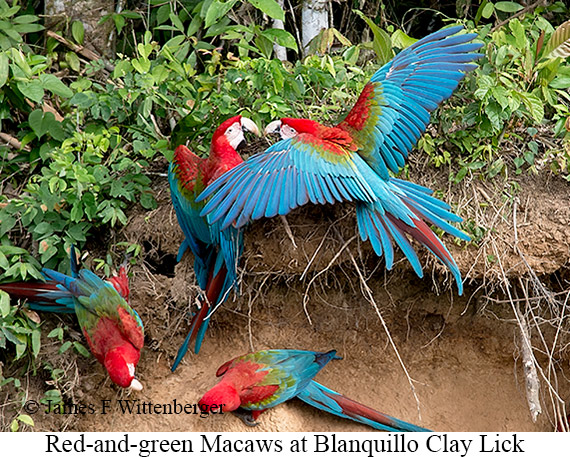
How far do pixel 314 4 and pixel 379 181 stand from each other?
1.31 metres

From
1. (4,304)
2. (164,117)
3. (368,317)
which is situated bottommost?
(368,317)

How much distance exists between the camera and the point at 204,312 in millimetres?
2957

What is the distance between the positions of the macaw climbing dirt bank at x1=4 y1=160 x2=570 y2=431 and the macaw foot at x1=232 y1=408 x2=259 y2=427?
23 mm

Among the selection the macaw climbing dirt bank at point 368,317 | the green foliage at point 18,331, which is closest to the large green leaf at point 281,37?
the macaw climbing dirt bank at point 368,317

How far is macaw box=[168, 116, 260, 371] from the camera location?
2.77 meters

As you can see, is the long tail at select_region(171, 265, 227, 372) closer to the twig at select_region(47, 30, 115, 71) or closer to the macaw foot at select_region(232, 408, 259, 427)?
the macaw foot at select_region(232, 408, 259, 427)

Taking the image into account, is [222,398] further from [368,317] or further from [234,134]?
[234,134]

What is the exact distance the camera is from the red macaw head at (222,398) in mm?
2838

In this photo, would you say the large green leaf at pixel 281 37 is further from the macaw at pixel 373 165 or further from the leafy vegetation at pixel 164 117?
the macaw at pixel 373 165

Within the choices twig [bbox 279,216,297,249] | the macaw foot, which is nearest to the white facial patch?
twig [bbox 279,216,297,249]

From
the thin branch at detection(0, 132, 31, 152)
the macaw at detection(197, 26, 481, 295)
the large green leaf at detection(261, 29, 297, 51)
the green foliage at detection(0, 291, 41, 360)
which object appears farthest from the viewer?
the thin branch at detection(0, 132, 31, 152)

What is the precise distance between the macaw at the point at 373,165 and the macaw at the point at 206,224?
0.12 m

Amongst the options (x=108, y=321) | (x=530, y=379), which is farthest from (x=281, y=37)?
(x=530, y=379)

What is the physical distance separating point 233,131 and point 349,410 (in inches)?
47.4
